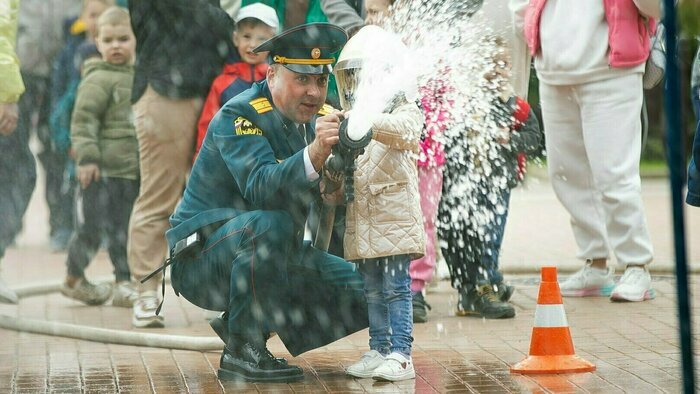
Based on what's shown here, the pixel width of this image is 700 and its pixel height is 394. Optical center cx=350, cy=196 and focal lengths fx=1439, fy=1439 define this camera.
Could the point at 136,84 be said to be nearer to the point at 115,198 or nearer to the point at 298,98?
the point at 115,198

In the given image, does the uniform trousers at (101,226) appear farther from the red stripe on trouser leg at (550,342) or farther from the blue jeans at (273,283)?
the red stripe on trouser leg at (550,342)

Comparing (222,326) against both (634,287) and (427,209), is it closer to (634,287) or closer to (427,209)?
(427,209)

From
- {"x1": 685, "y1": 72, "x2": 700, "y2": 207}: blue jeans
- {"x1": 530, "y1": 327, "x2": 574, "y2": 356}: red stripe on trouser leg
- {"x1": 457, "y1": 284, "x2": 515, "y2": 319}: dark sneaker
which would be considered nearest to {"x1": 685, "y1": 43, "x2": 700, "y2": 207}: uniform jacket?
{"x1": 685, "y1": 72, "x2": 700, "y2": 207}: blue jeans

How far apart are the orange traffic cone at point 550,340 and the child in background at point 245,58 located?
2.61 metres

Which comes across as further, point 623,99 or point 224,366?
point 623,99

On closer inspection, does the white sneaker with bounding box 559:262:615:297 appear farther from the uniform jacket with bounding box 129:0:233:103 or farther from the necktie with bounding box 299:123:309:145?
the necktie with bounding box 299:123:309:145

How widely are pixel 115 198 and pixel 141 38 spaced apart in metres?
1.38

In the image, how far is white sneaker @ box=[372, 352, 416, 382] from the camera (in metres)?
6.61

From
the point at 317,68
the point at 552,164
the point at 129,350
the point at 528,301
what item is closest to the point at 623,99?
the point at 552,164

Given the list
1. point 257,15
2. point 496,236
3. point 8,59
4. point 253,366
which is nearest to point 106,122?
point 8,59

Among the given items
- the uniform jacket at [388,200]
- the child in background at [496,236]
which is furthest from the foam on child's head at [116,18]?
the uniform jacket at [388,200]

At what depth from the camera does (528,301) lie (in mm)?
9336

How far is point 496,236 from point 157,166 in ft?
6.96

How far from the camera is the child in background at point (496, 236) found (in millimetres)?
8609
